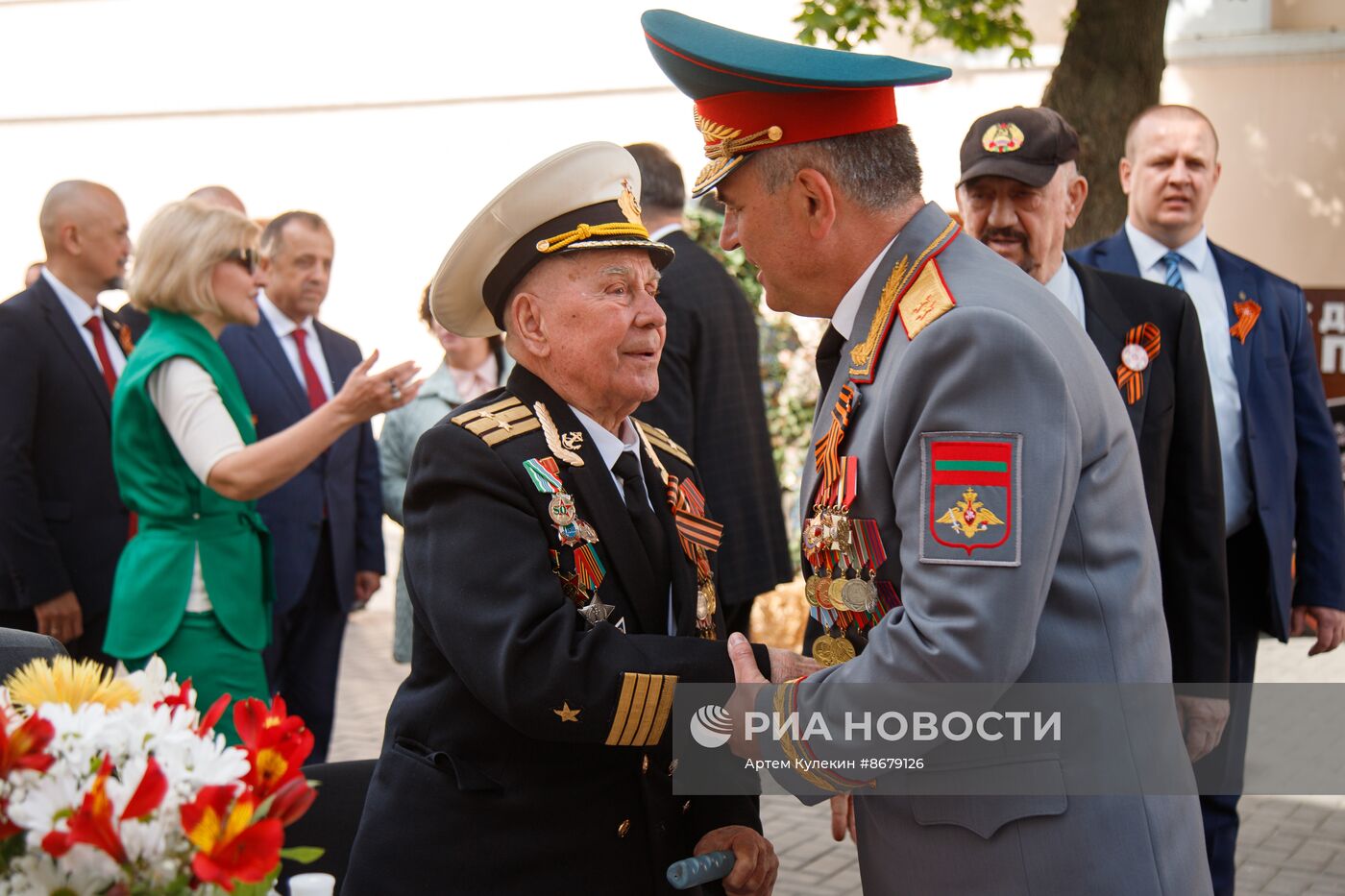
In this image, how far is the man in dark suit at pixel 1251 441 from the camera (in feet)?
13.0

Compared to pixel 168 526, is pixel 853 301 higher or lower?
higher

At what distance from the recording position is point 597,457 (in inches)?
91.9

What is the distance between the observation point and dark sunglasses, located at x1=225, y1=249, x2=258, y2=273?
440 centimetres

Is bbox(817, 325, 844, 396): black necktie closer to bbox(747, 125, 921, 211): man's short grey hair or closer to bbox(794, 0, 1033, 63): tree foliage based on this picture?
bbox(747, 125, 921, 211): man's short grey hair

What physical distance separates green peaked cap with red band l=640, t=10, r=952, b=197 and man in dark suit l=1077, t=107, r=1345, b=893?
234 cm

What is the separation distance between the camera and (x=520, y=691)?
2090 millimetres

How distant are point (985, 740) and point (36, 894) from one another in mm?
1223

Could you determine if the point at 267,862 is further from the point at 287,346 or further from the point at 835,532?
the point at 287,346

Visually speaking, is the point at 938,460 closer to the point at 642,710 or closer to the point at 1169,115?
the point at 642,710

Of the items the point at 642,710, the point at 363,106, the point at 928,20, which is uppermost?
the point at 363,106

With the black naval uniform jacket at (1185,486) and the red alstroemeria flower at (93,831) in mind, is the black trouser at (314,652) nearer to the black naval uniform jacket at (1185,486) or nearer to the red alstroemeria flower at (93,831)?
the black naval uniform jacket at (1185,486)

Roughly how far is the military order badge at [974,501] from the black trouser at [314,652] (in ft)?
12.5

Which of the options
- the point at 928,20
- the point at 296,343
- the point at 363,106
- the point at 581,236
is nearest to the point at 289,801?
the point at 581,236

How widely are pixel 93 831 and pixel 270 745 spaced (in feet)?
0.74
